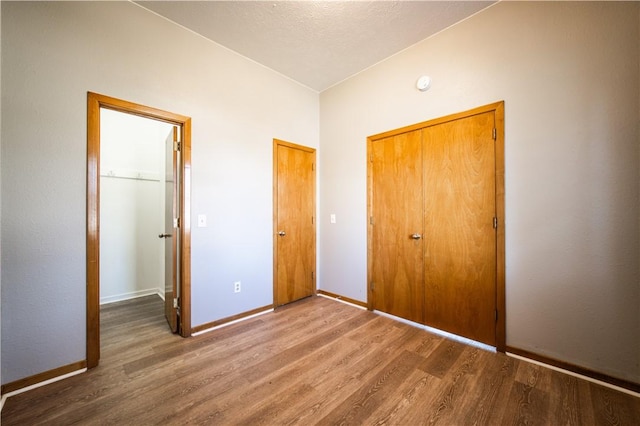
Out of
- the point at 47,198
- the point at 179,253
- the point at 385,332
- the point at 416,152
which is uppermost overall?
the point at 416,152

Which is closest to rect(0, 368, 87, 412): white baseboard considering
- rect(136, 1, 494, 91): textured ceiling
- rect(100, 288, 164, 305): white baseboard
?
rect(100, 288, 164, 305): white baseboard

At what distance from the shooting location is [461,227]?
222 centimetres

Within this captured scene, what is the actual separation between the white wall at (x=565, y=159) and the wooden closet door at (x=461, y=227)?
0.14m

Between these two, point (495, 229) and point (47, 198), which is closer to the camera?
point (47, 198)

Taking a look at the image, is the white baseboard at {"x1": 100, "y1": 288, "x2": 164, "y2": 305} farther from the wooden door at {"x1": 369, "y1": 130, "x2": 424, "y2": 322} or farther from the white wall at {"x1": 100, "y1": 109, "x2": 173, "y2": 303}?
the wooden door at {"x1": 369, "y1": 130, "x2": 424, "y2": 322}

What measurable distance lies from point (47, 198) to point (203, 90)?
1488mm

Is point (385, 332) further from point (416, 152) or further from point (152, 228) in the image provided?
point (152, 228)

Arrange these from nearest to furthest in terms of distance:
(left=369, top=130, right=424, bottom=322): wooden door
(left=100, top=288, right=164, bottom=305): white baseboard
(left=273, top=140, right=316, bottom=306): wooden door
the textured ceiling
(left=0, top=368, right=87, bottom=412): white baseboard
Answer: (left=0, top=368, right=87, bottom=412): white baseboard < the textured ceiling < (left=369, top=130, right=424, bottom=322): wooden door < (left=273, top=140, right=316, bottom=306): wooden door < (left=100, top=288, right=164, bottom=305): white baseboard

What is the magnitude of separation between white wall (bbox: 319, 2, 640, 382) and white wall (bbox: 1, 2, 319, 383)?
2.30 m

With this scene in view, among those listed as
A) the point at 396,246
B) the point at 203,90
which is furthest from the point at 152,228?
the point at 396,246

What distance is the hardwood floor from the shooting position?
138 centimetres

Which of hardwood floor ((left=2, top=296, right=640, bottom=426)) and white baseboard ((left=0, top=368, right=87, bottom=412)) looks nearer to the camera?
hardwood floor ((left=2, top=296, right=640, bottom=426))

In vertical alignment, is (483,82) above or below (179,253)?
above

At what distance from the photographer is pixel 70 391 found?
157cm
